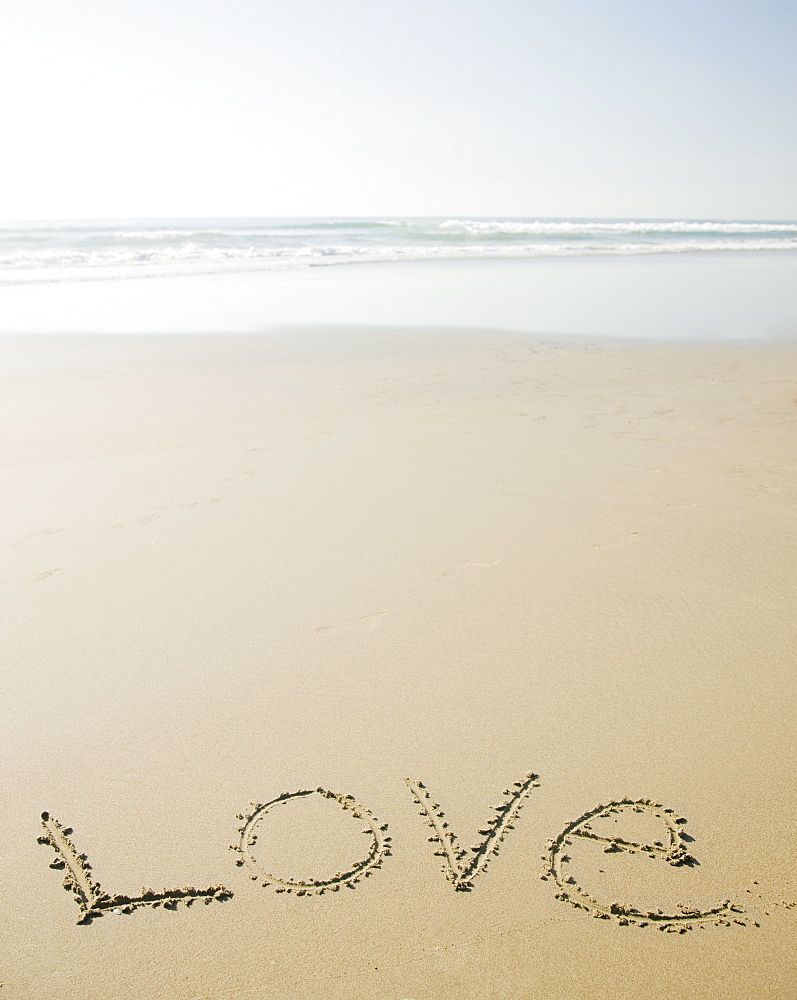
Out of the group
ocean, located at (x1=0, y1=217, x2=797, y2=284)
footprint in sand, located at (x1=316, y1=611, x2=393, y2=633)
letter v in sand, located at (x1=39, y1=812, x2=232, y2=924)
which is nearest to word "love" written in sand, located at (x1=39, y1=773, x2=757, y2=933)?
letter v in sand, located at (x1=39, y1=812, x2=232, y2=924)

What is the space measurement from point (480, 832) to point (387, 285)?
14384 mm

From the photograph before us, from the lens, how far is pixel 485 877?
1862mm

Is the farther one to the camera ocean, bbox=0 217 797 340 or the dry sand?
ocean, bbox=0 217 797 340

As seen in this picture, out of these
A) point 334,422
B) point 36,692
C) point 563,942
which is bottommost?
point 563,942

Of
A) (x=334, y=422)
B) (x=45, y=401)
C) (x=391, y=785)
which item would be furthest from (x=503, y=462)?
(x=45, y=401)

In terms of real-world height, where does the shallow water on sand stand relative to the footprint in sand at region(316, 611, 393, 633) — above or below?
above

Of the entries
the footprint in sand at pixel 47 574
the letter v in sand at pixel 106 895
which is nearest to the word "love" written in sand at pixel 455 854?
the letter v in sand at pixel 106 895

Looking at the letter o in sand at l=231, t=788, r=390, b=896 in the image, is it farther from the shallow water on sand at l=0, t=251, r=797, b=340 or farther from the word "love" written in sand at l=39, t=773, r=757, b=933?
the shallow water on sand at l=0, t=251, r=797, b=340

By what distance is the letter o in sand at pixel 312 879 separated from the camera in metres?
1.86

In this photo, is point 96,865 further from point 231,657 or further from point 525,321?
point 525,321

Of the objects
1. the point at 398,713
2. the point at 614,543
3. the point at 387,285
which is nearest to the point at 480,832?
the point at 398,713

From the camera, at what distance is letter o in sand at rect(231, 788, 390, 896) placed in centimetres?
186

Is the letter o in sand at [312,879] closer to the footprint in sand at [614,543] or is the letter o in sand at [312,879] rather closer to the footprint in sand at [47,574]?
the footprint in sand at [47,574]

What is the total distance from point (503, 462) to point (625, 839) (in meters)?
3.15
